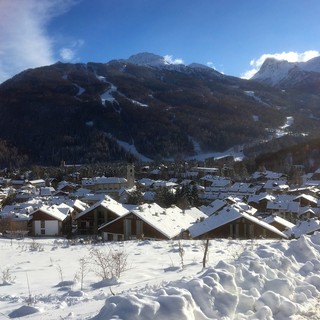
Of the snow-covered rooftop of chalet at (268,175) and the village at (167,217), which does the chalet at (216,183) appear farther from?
the snow-covered rooftop of chalet at (268,175)

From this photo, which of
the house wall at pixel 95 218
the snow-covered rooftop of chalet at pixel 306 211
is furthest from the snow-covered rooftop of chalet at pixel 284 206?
the house wall at pixel 95 218

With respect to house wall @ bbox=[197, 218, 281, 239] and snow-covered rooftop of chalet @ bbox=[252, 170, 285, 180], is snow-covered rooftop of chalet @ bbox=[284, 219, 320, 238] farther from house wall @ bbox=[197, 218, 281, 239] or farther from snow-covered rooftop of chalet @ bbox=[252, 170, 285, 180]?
snow-covered rooftop of chalet @ bbox=[252, 170, 285, 180]

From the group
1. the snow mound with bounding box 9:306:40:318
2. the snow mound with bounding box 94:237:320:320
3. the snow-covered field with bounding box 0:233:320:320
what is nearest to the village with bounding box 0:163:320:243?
the snow-covered field with bounding box 0:233:320:320

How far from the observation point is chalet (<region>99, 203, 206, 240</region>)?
90.2 ft

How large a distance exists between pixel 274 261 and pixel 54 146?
185246 millimetres

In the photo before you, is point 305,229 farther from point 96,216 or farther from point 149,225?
point 96,216

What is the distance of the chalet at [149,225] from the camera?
90.2 feet

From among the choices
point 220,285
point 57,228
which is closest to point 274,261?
point 220,285

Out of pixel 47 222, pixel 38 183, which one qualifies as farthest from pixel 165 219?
pixel 38 183

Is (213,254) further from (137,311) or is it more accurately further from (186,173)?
(186,173)

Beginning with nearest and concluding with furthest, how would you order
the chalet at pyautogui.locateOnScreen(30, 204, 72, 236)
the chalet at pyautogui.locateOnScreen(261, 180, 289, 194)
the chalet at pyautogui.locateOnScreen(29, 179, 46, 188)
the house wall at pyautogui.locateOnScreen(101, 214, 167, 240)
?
the house wall at pyautogui.locateOnScreen(101, 214, 167, 240) → the chalet at pyautogui.locateOnScreen(30, 204, 72, 236) → the chalet at pyautogui.locateOnScreen(261, 180, 289, 194) → the chalet at pyautogui.locateOnScreen(29, 179, 46, 188)

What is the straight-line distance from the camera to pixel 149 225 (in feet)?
91.5

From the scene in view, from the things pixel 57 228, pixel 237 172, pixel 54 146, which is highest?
pixel 54 146

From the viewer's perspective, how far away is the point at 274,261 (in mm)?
6688
